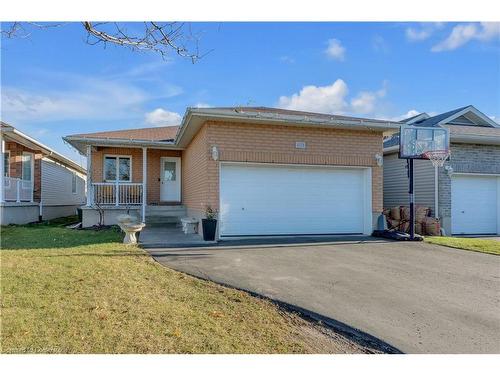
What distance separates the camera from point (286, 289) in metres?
5.41

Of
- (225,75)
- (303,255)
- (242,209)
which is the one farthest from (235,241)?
(225,75)

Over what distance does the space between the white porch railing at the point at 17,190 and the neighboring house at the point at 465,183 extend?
52.9 feet

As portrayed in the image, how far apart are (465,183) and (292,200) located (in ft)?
25.0

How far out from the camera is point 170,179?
16688 millimetres

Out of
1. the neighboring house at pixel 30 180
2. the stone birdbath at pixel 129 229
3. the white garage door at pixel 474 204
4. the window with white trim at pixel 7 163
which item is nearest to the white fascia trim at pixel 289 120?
the stone birdbath at pixel 129 229

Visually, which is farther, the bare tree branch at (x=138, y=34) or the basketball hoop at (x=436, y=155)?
the basketball hoop at (x=436, y=155)

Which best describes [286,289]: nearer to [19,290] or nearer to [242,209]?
[19,290]

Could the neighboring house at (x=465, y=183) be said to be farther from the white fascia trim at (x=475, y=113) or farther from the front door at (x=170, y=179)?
the front door at (x=170, y=179)

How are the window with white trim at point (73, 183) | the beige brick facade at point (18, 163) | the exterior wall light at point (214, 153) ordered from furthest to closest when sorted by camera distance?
the window with white trim at point (73, 183) < the beige brick facade at point (18, 163) < the exterior wall light at point (214, 153)

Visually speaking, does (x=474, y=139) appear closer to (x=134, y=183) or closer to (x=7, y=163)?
(x=134, y=183)

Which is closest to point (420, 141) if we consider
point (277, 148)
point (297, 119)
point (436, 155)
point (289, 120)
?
point (436, 155)

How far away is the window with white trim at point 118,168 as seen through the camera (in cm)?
1605

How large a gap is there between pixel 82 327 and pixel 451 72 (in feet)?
30.4

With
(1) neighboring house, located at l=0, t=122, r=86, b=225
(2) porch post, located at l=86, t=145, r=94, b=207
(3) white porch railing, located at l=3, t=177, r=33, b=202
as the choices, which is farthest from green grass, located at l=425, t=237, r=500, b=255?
(3) white porch railing, located at l=3, t=177, r=33, b=202
